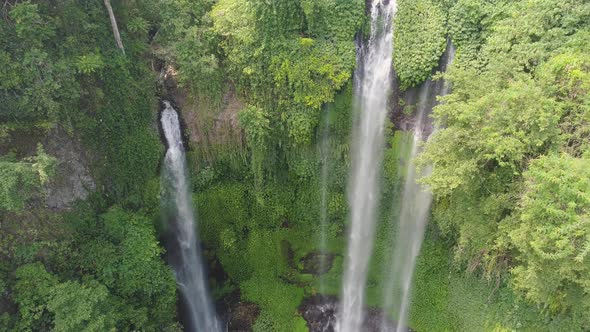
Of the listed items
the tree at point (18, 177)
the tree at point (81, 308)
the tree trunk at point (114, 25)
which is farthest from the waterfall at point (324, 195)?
the tree at point (18, 177)

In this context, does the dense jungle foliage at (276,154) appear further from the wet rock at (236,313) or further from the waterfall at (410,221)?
the waterfall at (410,221)

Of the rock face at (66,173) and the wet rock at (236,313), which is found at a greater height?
the rock face at (66,173)

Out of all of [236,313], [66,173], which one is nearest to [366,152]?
[236,313]

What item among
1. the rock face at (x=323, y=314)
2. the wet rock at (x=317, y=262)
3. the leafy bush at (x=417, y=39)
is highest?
the leafy bush at (x=417, y=39)

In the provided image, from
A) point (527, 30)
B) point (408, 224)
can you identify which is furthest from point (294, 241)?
point (527, 30)

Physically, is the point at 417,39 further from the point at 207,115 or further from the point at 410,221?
the point at 207,115

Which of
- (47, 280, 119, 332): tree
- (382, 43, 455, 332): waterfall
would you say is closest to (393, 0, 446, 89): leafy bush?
(382, 43, 455, 332): waterfall
